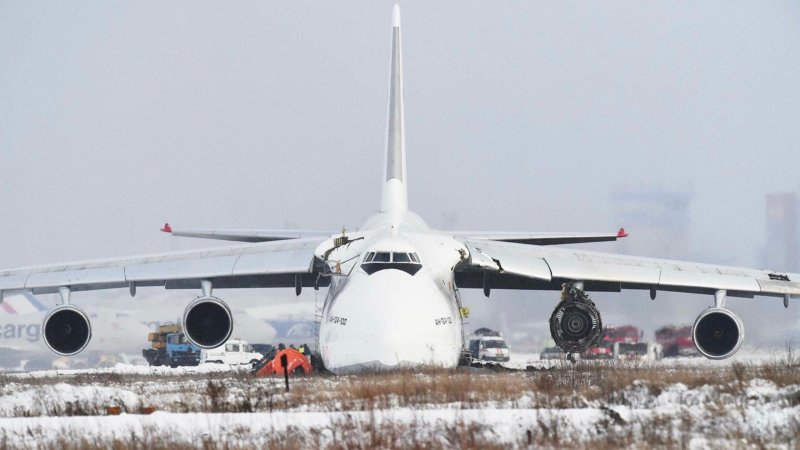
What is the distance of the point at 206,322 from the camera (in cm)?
2353

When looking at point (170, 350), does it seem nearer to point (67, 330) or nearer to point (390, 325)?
point (67, 330)

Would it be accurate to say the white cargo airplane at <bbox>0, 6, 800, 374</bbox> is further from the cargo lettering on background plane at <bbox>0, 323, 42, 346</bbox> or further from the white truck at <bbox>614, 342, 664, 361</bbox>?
the cargo lettering on background plane at <bbox>0, 323, 42, 346</bbox>

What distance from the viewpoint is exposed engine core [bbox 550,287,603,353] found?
2275cm

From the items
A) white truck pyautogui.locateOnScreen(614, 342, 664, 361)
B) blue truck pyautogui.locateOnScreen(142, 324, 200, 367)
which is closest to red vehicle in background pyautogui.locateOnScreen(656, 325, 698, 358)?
white truck pyautogui.locateOnScreen(614, 342, 664, 361)

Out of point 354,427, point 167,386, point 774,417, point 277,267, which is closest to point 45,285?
point 277,267

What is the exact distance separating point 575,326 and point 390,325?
5.54 m

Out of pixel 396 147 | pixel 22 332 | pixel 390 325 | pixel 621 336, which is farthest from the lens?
pixel 22 332

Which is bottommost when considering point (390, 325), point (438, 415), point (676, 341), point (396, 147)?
point (438, 415)

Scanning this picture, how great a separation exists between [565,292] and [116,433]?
46.9 ft

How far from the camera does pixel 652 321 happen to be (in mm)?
34688

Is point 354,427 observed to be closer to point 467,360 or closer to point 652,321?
point 467,360

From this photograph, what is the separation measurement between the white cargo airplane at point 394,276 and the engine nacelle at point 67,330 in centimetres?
2

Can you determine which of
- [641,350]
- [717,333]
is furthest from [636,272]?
[641,350]

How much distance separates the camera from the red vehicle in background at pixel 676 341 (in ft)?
101
